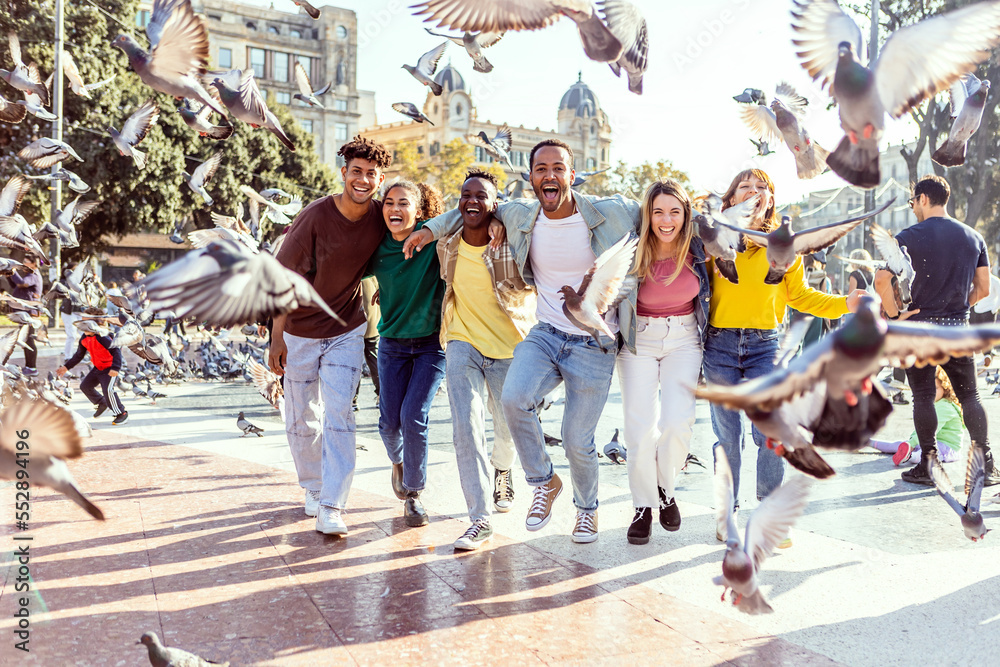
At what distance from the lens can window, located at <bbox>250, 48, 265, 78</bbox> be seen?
2422 inches

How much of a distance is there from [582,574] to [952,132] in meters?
2.42

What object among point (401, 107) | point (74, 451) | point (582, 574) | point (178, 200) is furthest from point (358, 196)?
point (178, 200)

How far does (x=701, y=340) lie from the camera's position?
449 centimetres

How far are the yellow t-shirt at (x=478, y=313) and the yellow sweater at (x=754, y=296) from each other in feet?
3.71

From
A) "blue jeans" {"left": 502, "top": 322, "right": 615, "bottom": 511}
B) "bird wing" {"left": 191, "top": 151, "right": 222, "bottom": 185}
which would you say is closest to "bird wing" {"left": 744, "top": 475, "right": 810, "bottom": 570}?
"blue jeans" {"left": 502, "top": 322, "right": 615, "bottom": 511}

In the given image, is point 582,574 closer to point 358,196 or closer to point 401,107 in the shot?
point 358,196

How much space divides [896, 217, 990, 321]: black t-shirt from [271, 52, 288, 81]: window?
64613mm

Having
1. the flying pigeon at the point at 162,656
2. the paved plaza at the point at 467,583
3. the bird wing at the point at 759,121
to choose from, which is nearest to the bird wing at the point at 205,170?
the paved plaza at the point at 467,583

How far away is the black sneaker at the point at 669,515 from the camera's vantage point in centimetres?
459

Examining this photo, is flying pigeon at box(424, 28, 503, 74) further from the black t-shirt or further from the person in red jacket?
the person in red jacket

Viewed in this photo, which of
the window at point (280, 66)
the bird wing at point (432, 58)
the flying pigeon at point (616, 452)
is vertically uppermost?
the window at point (280, 66)

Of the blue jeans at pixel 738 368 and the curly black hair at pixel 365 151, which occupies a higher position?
the curly black hair at pixel 365 151

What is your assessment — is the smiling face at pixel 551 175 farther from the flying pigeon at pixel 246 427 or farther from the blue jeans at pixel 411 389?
the flying pigeon at pixel 246 427

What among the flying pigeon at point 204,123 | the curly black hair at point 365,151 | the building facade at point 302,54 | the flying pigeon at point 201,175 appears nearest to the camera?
the flying pigeon at point 204,123
